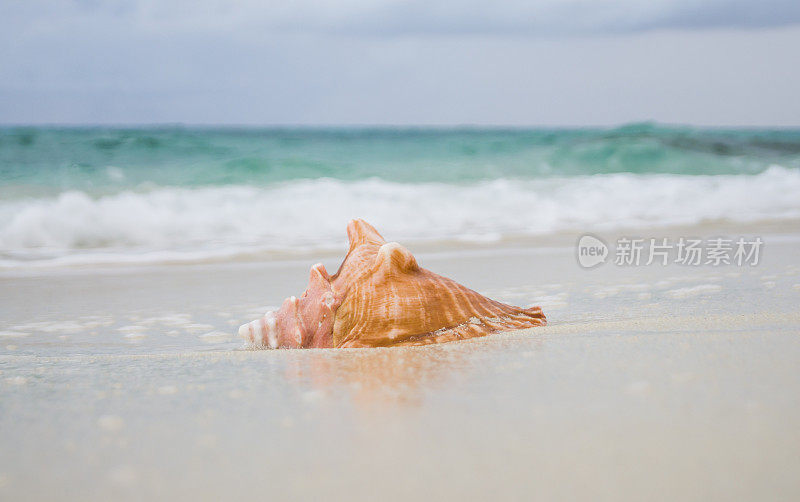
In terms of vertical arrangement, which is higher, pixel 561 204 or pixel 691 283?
pixel 561 204

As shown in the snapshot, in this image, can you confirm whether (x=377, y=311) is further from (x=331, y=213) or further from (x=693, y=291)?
(x=331, y=213)

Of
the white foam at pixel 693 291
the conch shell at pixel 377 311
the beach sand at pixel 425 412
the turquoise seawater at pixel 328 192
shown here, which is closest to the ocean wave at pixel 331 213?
the turquoise seawater at pixel 328 192

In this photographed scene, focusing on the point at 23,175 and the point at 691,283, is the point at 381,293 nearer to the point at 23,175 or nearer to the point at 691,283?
the point at 691,283

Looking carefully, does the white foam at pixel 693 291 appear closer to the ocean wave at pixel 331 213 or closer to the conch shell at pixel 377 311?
the conch shell at pixel 377 311

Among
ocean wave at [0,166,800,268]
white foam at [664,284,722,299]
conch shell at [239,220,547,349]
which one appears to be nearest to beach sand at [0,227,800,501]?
conch shell at [239,220,547,349]

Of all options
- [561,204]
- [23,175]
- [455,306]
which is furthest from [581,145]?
[455,306]

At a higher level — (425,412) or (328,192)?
(328,192)

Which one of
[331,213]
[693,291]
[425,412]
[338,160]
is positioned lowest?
[425,412]

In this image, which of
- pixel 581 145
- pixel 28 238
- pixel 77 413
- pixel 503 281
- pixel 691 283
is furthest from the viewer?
pixel 581 145

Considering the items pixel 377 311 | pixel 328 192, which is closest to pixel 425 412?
pixel 377 311
